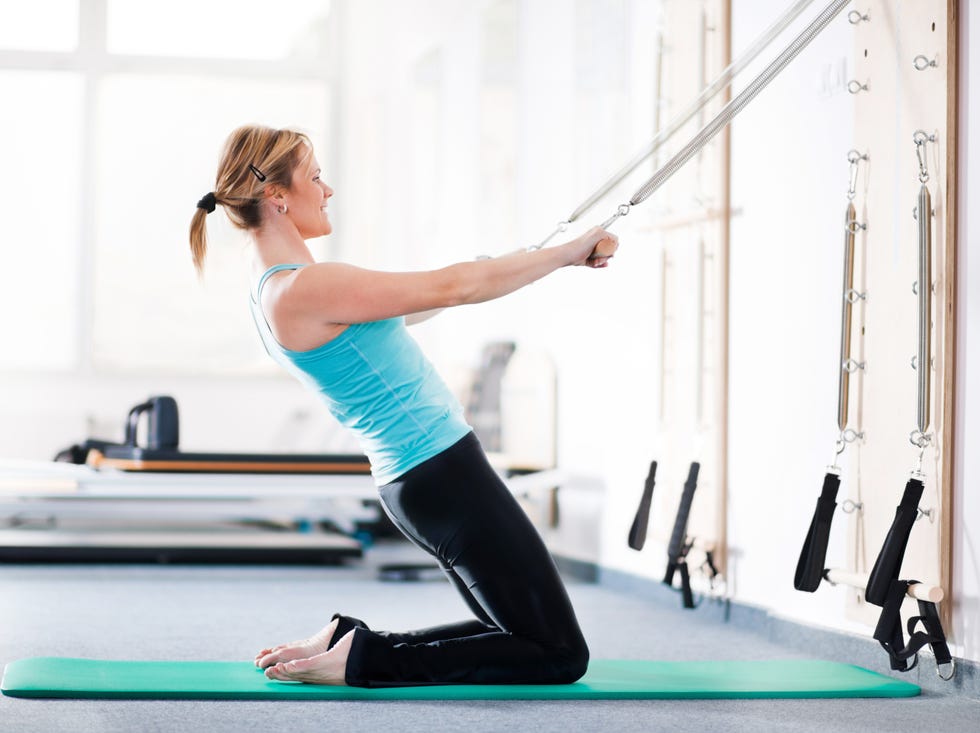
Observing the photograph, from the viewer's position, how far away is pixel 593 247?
2322 millimetres

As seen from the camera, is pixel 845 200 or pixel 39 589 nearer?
pixel 845 200

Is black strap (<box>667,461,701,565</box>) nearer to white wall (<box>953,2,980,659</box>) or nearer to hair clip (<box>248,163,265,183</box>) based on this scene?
white wall (<box>953,2,980,659</box>)

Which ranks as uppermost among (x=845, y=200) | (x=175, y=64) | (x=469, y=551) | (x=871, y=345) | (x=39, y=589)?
(x=175, y=64)

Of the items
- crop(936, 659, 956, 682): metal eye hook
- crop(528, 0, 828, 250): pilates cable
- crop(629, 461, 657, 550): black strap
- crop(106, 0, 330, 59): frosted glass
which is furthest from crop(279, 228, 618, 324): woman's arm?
crop(106, 0, 330, 59): frosted glass

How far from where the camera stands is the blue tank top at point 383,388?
2252mm

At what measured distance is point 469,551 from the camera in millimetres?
2291

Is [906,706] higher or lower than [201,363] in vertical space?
lower

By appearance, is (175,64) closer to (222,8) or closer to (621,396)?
(222,8)

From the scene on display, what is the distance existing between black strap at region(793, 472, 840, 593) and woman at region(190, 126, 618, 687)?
0.60 metres

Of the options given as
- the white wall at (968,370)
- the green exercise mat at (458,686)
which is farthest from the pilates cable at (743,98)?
the green exercise mat at (458,686)

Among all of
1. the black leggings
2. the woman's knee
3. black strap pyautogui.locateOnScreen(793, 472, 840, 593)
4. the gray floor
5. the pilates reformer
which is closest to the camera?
the gray floor

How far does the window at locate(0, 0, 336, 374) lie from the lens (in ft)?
22.2

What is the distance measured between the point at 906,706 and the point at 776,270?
131 cm

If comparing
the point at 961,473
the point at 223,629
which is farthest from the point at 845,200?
the point at 223,629
